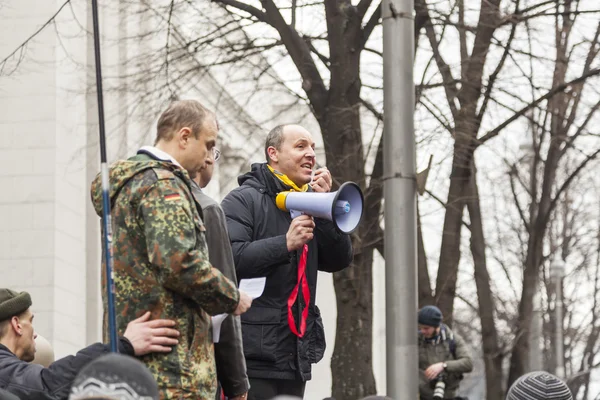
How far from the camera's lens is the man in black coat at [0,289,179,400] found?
5.09 metres

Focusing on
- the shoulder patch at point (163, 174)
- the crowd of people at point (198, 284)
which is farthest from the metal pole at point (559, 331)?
Result: the shoulder patch at point (163, 174)

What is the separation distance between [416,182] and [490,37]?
5833 mm

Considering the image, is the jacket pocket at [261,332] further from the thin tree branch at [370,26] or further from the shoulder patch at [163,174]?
the thin tree branch at [370,26]

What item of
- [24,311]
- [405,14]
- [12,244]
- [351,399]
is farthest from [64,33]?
[24,311]

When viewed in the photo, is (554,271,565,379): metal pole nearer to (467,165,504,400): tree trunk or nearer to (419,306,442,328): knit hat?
(467,165,504,400): tree trunk

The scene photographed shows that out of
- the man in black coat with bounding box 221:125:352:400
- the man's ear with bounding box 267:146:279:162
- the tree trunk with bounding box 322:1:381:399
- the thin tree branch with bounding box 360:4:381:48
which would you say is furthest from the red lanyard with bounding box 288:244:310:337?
the thin tree branch with bounding box 360:4:381:48

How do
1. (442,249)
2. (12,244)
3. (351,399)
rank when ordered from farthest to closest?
(12,244) → (442,249) → (351,399)

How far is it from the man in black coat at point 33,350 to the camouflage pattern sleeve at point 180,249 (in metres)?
0.19

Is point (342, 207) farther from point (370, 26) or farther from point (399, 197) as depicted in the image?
point (370, 26)

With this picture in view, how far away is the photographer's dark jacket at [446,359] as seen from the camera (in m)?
12.1

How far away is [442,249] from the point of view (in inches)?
670

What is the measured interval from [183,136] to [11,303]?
1410 millimetres

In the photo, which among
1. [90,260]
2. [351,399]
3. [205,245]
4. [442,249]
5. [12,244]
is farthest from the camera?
[90,260]

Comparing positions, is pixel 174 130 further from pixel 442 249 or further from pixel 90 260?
pixel 90 260
